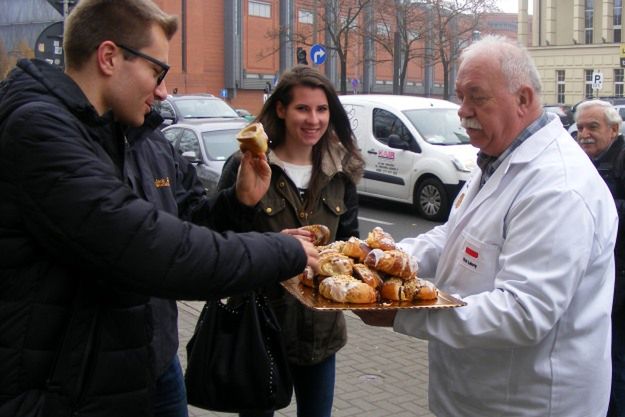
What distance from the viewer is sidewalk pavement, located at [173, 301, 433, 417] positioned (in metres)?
4.72

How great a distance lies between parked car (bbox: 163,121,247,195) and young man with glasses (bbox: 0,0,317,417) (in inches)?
373

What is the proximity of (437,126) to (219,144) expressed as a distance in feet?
12.3

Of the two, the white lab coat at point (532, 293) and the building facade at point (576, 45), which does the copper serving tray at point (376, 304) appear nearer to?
the white lab coat at point (532, 293)

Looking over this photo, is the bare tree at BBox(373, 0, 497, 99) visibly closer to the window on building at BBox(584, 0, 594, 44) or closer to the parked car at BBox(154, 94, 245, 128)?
the parked car at BBox(154, 94, 245, 128)

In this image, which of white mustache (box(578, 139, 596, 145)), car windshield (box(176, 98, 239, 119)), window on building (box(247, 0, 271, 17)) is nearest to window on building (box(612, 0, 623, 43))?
window on building (box(247, 0, 271, 17))

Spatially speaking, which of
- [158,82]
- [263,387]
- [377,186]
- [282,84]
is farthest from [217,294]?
[377,186]

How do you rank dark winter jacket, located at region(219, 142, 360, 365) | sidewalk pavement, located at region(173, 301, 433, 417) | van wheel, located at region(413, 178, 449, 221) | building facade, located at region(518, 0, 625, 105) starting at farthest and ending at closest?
building facade, located at region(518, 0, 625, 105)
van wheel, located at region(413, 178, 449, 221)
sidewalk pavement, located at region(173, 301, 433, 417)
dark winter jacket, located at region(219, 142, 360, 365)

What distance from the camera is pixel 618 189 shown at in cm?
444

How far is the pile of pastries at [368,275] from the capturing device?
2336 millimetres

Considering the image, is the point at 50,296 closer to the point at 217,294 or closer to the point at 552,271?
the point at 217,294

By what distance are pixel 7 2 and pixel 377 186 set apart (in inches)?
753

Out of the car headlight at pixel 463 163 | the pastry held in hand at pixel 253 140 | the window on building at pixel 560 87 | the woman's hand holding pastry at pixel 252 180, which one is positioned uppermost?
the window on building at pixel 560 87

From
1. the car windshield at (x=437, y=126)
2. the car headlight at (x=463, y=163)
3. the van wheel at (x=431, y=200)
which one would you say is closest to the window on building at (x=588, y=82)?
the car windshield at (x=437, y=126)

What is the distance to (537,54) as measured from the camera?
233 feet
